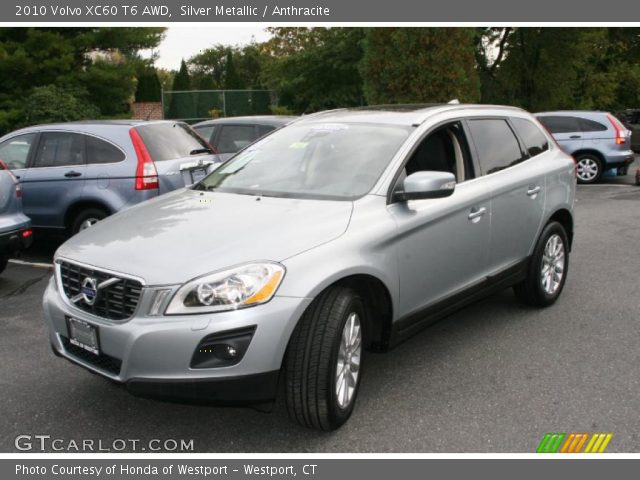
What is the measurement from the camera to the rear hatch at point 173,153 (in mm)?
7234

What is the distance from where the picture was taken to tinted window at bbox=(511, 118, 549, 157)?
5.43 metres

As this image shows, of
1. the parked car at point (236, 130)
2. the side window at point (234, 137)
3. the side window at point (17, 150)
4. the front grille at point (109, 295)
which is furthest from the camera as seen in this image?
the side window at point (234, 137)

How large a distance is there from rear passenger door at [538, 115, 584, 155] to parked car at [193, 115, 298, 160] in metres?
7.46

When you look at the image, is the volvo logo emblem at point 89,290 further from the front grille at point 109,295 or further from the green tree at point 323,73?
the green tree at point 323,73

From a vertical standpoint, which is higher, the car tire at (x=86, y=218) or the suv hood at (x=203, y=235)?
the suv hood at (x=203, y=235)

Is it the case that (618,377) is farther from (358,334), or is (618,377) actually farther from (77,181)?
(77,181)

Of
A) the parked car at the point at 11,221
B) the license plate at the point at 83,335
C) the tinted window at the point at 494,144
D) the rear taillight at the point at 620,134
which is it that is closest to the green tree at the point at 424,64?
the rear taillight at the point at 620,134

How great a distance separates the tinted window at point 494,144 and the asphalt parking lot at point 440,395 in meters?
1.26

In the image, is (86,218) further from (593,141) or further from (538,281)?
(593,141)

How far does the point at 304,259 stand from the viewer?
127 inches

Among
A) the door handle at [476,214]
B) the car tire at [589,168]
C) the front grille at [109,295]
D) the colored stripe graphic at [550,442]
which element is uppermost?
the door handle at [476,214]

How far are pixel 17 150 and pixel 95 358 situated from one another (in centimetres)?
561

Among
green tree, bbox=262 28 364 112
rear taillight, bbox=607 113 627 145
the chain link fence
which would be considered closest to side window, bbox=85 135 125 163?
rear taillight, bbox=607 113 627 145

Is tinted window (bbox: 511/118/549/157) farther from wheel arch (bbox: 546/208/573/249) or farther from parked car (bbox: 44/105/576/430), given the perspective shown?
wheel arch (bbox: 546/208/573/249)
